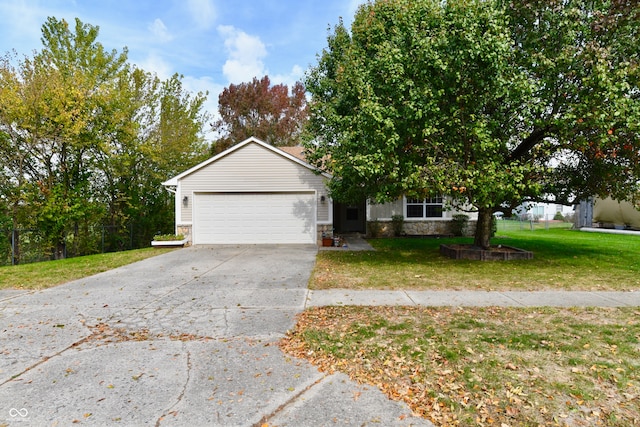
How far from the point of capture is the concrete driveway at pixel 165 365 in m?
2.65

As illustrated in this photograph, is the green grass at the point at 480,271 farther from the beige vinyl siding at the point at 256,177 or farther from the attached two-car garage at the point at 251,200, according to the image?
the beige vinyl siding at the point at 256,177

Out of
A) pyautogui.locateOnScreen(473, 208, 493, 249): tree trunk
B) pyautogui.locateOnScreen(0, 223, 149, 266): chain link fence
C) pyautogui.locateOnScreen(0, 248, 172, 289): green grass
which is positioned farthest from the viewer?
pyautogui.locateOnScreen(0, 223, 149, 266): chain link fence

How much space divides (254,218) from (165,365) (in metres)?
10.7

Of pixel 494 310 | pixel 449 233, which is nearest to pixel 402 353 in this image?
pixel 494 310

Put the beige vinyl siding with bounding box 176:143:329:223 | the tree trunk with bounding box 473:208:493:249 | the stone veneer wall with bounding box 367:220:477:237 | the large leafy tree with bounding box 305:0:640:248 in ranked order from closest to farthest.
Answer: the large leafy tree with bounding box 305:0:640:248
the tree trunk with bounding box 473:208:493:249
the beige vinyl siding with bounding box 176:143:329:223
the stone veneer wall with bounding box 367:220:477:237

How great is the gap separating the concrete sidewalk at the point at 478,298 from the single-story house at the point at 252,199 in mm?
7694

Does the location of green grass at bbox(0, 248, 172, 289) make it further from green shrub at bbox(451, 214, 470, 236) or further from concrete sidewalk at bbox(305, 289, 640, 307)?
green shrub at bbox(451, 214, 470, 236)

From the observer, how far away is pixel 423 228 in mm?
16797

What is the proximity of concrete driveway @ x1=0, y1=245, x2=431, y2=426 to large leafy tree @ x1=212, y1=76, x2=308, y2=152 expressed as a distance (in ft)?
77.1

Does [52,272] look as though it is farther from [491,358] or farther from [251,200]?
[491,358]

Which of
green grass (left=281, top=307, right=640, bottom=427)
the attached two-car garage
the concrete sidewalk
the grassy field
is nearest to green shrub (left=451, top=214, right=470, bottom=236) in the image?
the attached two-car garage

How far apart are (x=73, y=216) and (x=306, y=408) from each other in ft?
48.8

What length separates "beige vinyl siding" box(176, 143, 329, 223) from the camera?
1385cm

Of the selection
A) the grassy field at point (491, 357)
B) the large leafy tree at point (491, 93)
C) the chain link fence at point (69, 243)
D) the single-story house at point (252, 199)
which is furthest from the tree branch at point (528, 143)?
the chain link fence at point (69, 243)
